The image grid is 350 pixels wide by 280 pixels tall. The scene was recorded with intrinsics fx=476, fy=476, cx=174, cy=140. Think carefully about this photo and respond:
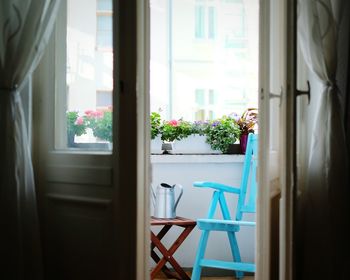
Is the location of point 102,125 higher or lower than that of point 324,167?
higher

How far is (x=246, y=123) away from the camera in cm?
434

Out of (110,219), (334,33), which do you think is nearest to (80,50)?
(110,219)

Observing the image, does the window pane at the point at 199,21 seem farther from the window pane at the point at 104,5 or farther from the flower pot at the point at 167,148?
the window pane at the point at 104,5

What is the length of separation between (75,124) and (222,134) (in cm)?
192

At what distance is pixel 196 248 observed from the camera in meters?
4.15

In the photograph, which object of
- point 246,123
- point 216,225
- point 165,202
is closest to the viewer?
point 216,225

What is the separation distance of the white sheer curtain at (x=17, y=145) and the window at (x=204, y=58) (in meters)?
2.13

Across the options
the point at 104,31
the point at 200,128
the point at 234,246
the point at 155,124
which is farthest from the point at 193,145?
the point at 104,31

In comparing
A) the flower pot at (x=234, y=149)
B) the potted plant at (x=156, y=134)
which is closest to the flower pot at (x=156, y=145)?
the potted plant at (x=156, y=134)

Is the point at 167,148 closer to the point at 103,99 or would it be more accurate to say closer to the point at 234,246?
the point at 234,246

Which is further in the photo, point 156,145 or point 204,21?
point 204,21

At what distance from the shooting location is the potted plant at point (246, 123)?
14.0ft

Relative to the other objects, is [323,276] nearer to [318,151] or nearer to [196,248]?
[318,151]

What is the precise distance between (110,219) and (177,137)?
199 cm
